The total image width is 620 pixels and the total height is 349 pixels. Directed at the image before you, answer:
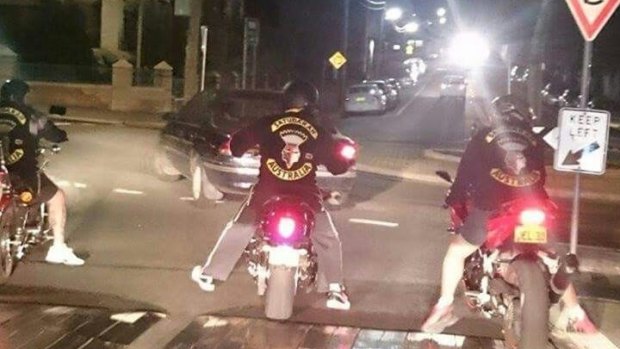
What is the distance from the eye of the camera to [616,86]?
6556cm

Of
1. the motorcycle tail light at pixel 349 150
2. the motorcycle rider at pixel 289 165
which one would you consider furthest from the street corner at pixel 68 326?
the motorcycle tail light at pixel 349 150

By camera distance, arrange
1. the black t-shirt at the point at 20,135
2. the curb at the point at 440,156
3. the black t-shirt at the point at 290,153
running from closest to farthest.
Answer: the black t-shirt at the point at 290,153 < the black t-shirt at the point at 20,135 < the curb at the point at 440,156

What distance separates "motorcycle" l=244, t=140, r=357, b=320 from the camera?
808 centimetres

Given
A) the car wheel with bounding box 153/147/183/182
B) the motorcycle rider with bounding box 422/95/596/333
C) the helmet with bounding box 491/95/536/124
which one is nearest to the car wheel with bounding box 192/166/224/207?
the car wheel with bounding box 153/147/183/182

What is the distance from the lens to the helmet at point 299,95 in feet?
27.8

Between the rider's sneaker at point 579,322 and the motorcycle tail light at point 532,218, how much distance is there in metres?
1.27

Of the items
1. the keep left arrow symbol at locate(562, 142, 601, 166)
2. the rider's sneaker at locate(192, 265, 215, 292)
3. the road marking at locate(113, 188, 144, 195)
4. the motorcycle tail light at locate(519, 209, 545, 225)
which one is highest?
the keep left arrow symbol at locate(562, 142, 601, 166)

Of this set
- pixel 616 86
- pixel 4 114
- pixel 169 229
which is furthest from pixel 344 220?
pixel 616 86

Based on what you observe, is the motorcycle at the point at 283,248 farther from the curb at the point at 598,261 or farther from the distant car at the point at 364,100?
the distant car at the point at 364,100

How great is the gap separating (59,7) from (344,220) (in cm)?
3934

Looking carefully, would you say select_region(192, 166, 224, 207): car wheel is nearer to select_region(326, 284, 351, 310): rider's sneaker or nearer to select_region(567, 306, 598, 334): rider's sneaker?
select_region(326, 284, 351, 310): rider's sneaker

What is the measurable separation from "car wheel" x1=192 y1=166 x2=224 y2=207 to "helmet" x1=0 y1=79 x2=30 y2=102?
196 inches

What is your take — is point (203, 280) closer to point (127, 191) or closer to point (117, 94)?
point (127, 191)

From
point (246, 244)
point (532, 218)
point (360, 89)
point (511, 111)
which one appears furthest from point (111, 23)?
point (532, 218)
